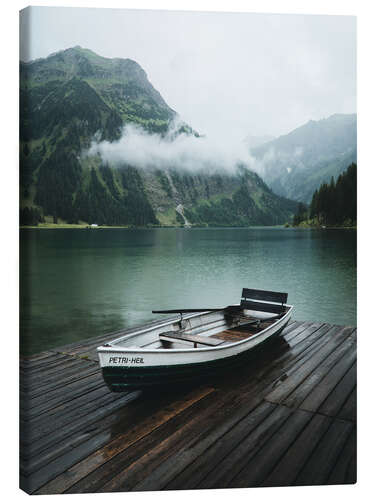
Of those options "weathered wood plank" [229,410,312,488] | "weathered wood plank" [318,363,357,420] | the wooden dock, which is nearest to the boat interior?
the wooden dock

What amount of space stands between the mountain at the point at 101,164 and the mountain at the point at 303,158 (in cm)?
49

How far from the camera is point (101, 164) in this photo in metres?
56.8

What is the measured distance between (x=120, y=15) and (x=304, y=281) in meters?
19.1

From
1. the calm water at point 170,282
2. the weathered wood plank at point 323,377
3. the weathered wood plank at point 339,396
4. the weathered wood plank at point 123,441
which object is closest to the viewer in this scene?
the weathered wood plank at point 123,441

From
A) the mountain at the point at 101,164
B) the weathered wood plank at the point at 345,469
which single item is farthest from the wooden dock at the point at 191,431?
the mountain at the point at 101,164

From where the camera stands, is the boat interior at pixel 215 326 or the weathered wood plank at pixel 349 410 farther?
the boat interior at pixel 215 326

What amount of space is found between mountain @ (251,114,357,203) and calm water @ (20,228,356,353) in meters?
1.31

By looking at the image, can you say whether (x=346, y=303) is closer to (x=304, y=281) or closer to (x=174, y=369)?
(x=304, y=281)

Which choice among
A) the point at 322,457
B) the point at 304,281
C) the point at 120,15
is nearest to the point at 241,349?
the point at 322,457

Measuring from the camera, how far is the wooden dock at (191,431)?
122 inches

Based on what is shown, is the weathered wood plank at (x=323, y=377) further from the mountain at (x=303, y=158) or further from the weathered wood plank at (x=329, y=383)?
the mountain at (x=303, y=158)

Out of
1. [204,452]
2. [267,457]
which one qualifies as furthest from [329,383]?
[204,452]

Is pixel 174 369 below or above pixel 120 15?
below

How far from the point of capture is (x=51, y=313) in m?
15.1
